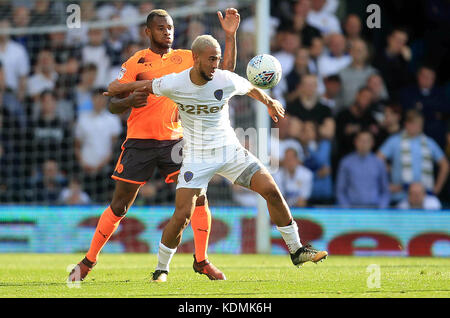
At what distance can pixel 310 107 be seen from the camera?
14562 mm

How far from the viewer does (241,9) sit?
48.3ft

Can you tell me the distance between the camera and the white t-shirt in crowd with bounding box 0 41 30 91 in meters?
15.1

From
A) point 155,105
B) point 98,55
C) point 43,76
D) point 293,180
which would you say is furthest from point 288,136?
point 155,105

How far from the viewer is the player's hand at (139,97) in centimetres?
755

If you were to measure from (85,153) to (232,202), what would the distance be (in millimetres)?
2822

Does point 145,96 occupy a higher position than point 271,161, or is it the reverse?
point 145,96

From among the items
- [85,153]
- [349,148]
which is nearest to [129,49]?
[85,153]

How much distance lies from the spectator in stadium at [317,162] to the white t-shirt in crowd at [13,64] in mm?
5363

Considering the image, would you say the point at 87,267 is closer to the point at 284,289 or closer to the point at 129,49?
the point at 284,289

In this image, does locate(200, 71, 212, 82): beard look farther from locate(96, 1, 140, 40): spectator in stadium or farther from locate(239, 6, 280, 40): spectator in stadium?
locate(96, 1, 140, 40): spectator in stadium

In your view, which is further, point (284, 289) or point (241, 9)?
point (241, 9)

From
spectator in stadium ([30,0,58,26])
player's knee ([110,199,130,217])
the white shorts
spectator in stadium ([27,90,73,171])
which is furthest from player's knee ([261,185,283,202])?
spectator in stadium ([30,0,58,26])

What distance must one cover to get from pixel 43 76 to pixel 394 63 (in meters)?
6.57

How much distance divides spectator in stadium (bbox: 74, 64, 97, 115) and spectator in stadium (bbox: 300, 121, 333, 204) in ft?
13.0
